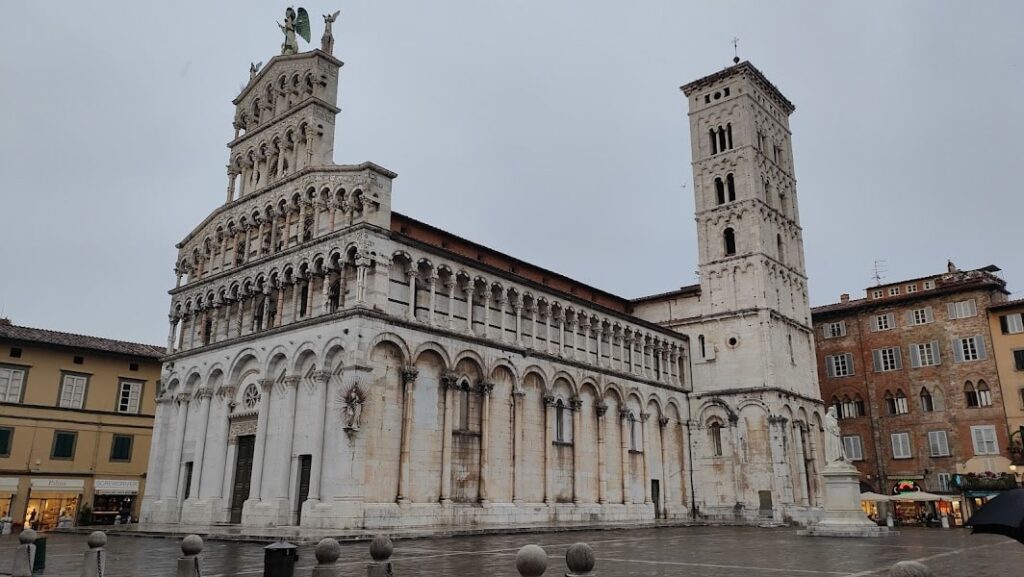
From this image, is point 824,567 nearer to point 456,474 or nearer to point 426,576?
point 426,576

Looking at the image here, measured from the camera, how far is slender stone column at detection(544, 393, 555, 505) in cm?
3428

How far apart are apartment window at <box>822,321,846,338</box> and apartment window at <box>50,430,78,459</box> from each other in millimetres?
48791

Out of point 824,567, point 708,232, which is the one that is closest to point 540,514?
point 824,567

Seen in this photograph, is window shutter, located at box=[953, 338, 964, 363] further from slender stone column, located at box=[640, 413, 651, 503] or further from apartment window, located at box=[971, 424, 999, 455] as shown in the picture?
slender stone column, located at box=[640, 413, 651, 503]

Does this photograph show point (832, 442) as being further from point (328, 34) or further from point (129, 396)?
point (129, 396)

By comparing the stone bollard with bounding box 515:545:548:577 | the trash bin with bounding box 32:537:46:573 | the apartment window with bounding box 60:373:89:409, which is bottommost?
the trash bin with bounding box 32:537:46:573

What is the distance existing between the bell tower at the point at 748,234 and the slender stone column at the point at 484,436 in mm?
20193

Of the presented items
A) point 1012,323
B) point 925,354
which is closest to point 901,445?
point 925,354

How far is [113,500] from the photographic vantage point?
40.3 m

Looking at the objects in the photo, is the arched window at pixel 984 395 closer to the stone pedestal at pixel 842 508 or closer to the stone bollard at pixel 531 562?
the stone pedestal at pixel 842 508

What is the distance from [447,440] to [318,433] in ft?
17.3

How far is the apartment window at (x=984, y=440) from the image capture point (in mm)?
43688

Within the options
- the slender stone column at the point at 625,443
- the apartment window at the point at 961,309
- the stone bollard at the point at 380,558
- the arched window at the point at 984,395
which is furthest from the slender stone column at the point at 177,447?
the apartment window at the point at 961,309

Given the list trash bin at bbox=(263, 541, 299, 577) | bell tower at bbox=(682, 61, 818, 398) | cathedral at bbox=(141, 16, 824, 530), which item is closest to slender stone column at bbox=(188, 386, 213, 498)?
cathedral at bbox=(141, 16, 824, 530)
